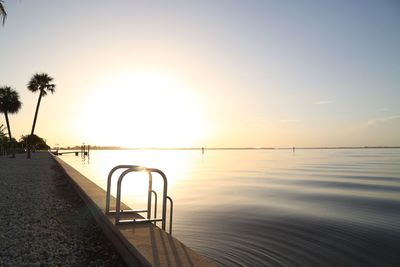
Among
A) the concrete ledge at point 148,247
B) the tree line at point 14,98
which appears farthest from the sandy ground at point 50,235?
the tree line at point 14,98

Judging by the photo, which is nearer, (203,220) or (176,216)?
(203,220)

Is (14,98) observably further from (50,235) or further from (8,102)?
(50,235)

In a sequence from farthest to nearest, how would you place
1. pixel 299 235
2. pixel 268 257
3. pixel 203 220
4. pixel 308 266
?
1. pixel 203 220
2. pixel 299 235
3. pixel 268 257
4. pixel 308 266

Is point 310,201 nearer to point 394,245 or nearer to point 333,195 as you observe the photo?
point 333,195

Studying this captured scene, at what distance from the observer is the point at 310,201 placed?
12.5 metres

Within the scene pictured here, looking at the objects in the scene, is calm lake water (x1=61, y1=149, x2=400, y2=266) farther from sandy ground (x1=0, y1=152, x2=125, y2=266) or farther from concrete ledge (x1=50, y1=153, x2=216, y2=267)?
sandy ground (x1=0, y1=152, x2=125, y2=266)

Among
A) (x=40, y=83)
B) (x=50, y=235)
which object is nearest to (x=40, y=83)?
(x=40, y=83)

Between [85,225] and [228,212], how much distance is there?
5473mm

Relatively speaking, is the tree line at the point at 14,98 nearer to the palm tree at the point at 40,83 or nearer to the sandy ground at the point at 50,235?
the palm tree at the point at 40,83

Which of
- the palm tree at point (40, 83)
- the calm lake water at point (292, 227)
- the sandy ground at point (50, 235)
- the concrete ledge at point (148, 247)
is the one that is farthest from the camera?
the palm tree at point (40, 83)

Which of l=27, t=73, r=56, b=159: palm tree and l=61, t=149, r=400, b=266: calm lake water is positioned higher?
l=27, t=73, r=56, b=159: palm tree

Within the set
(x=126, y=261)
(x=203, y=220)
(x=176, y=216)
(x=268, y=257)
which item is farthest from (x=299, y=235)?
(x=126, y=261)

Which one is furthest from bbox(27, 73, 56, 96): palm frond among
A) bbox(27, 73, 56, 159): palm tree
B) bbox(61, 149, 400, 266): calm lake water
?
bbox(61, 149, 400, 266): calm lake water

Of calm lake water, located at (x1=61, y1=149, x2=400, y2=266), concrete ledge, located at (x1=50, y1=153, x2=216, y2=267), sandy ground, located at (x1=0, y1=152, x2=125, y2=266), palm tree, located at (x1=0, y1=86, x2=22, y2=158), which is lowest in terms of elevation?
calm lake water, located at (x1=61, y1=149, x2=400, y2=266)
